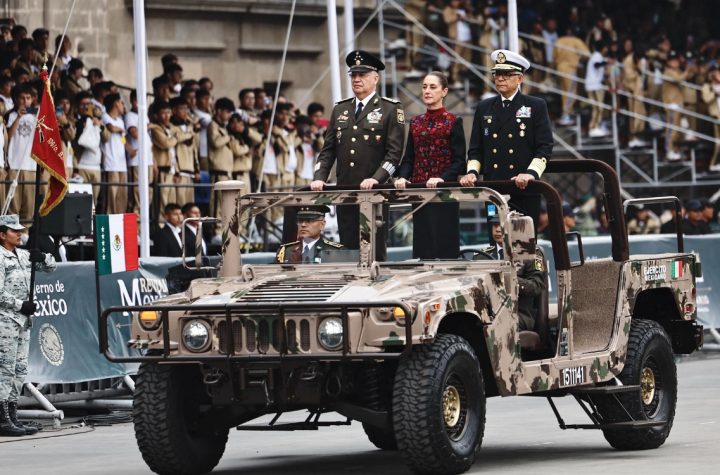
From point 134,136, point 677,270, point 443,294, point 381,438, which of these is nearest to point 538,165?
point 677,270

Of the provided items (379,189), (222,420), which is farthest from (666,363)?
(222,420)

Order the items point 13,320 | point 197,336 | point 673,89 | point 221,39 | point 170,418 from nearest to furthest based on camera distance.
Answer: point 197,336 → point 170,418 → point 13,320 → point 221,39 → point 673,89

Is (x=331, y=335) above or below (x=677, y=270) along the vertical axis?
below

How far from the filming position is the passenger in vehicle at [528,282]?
12.3 metres

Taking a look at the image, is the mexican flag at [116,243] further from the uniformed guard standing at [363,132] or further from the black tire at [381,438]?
the black tire at [381,438]

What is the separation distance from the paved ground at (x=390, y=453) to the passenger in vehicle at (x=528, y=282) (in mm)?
966

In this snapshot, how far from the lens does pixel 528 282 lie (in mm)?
12305

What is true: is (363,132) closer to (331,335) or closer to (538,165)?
(538,165)

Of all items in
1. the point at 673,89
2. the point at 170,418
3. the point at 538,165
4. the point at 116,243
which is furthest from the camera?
the point at 673,89

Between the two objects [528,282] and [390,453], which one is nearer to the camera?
[528,282]

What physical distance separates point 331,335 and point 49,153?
6530mm

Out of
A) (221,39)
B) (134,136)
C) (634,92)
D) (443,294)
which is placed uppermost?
(221,39)

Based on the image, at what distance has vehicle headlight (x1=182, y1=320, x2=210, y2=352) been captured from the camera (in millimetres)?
11148

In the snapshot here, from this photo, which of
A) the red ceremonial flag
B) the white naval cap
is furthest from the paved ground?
the white naval cap
